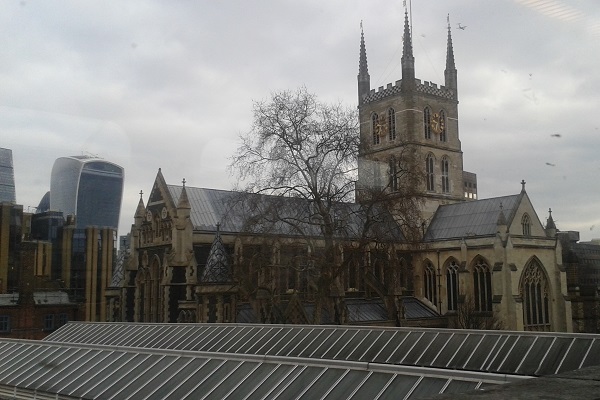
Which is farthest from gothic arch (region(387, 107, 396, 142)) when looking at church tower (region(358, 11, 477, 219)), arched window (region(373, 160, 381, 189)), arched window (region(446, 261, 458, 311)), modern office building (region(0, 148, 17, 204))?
modern office building (region(0, 148, 17, 204))

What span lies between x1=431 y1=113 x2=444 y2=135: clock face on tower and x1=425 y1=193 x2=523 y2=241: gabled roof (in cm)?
587

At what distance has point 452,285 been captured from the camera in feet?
138

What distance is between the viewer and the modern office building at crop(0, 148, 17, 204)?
32.4 metres

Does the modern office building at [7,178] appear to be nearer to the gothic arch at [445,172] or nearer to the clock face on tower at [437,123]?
the clock face on tower at [437,123]

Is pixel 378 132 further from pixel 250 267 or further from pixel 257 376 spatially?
pixel 257 376

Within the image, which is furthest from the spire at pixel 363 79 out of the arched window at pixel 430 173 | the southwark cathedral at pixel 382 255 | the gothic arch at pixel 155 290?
the gothic arch at pixel 155 290

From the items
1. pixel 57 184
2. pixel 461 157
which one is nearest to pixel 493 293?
pixel 461 157

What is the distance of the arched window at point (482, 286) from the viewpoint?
39750 mm

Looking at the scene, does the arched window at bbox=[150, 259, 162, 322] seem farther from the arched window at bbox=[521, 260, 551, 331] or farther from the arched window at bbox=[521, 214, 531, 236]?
the arched window at bbox=[521, 214, 531, 236]

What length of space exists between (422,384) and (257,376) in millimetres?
3014

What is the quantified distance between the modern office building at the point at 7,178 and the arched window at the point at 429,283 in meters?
26.2

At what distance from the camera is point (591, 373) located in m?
5.71

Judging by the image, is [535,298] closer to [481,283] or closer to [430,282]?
[481,283]

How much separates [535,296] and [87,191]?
35.7 meters
